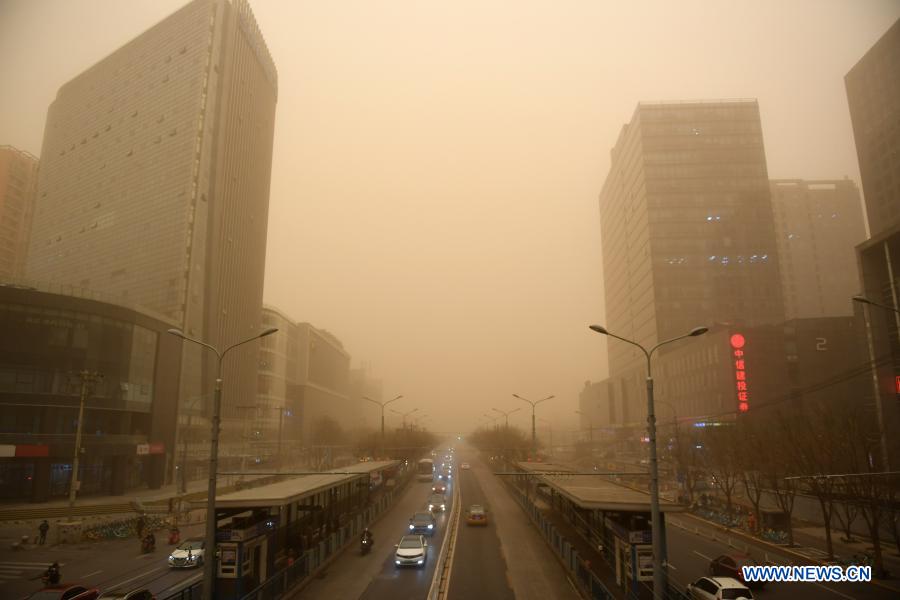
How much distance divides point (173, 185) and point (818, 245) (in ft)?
599

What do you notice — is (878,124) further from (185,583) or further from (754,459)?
(185,583)

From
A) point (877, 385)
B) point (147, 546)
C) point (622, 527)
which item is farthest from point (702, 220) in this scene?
point (147, 546)

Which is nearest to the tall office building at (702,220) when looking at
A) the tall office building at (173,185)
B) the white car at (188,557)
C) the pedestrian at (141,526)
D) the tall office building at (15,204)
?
the tall office building at (173,185)

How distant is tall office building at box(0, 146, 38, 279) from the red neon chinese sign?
153 metres

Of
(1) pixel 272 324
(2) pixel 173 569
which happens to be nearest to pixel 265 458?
(1) pixel 272 324

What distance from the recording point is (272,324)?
151125 mm

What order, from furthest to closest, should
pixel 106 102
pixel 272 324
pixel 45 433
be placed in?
pixel 272 324 → pixel 106 102 → pixel 45 433

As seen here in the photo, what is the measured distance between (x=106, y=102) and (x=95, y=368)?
89519 mm

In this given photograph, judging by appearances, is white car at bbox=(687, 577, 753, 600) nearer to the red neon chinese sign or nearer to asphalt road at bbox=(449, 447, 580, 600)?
asphalt road at bbox=(449, 447, 580, 600)

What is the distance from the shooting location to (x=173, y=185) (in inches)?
4208

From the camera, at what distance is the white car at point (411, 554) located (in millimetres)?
28930

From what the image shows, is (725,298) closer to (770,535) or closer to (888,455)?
(888,455)

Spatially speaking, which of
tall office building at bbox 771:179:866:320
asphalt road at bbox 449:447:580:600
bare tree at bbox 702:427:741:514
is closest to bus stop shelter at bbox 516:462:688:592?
asphalt road at bbox 449:447:580:600

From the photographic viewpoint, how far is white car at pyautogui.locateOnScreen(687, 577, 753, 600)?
852 inches
